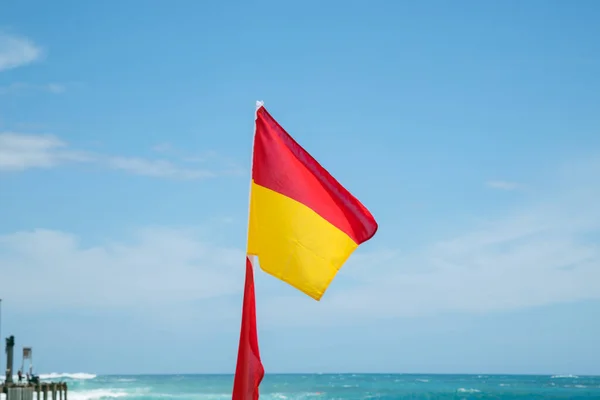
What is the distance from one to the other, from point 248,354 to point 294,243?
1.03 m

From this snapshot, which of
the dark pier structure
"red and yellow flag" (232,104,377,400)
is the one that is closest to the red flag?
"red and yellow flag" (232,104,377,400)

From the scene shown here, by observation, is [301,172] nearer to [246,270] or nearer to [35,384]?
[246,270]

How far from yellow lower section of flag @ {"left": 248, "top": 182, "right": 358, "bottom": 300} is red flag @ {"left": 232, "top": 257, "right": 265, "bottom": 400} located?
0.41 meters

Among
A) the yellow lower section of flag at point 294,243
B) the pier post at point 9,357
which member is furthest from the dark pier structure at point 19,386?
the yellow lower section of flag at point 294,243

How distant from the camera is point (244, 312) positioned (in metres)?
7.20

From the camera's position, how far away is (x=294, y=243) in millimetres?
7719

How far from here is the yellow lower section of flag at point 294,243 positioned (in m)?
7.62

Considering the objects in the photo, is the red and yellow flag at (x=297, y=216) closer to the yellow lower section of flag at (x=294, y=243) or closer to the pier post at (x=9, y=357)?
the yellow lower section of flag at (x=294, y=243)

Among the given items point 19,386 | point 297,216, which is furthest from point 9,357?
point 297,216

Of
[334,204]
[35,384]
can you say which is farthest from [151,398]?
[334,204]

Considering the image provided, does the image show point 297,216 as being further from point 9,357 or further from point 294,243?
point 9,357

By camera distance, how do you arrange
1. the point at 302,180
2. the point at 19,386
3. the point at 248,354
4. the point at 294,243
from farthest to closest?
the point at 19,386 → the point at 302,180 → the point at 294,243 → the point at 248,354

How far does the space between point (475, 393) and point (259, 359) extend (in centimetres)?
8357

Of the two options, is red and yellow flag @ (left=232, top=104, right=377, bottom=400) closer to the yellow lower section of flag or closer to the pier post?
the yellow lower section of flag
